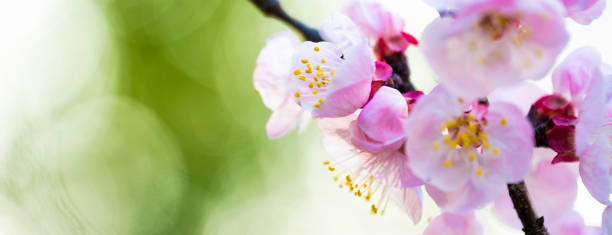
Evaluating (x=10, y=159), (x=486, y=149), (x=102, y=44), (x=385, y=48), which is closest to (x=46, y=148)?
(x=10, y=159)

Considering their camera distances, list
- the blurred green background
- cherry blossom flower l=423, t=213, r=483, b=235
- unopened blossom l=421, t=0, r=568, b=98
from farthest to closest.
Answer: the blurred green background
cherry blossom flower l=423, t=213, r=483, b=235
unopened blossom l=421, t=0, r=568, b=98

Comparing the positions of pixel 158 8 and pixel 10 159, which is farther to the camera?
pixel 158 8

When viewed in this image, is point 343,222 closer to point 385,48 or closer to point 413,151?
point 385,48

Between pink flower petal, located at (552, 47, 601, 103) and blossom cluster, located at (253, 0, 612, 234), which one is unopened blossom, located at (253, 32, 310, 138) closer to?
blossom cluster, located at (253, 0, 612, 234)

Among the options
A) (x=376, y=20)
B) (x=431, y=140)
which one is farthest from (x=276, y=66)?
(x=431, y=140)

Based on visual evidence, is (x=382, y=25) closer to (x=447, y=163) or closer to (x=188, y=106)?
(x=447, y=163)

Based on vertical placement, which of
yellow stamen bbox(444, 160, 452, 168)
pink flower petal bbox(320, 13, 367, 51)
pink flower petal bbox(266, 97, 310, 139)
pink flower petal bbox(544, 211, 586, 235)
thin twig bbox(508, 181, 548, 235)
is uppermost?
pink flower petal bbox(320, 13, 367, 51)

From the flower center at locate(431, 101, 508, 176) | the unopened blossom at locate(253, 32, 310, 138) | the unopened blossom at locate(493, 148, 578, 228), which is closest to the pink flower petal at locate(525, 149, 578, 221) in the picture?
the unopened blossom at locate(493, 148, 578, 228)
